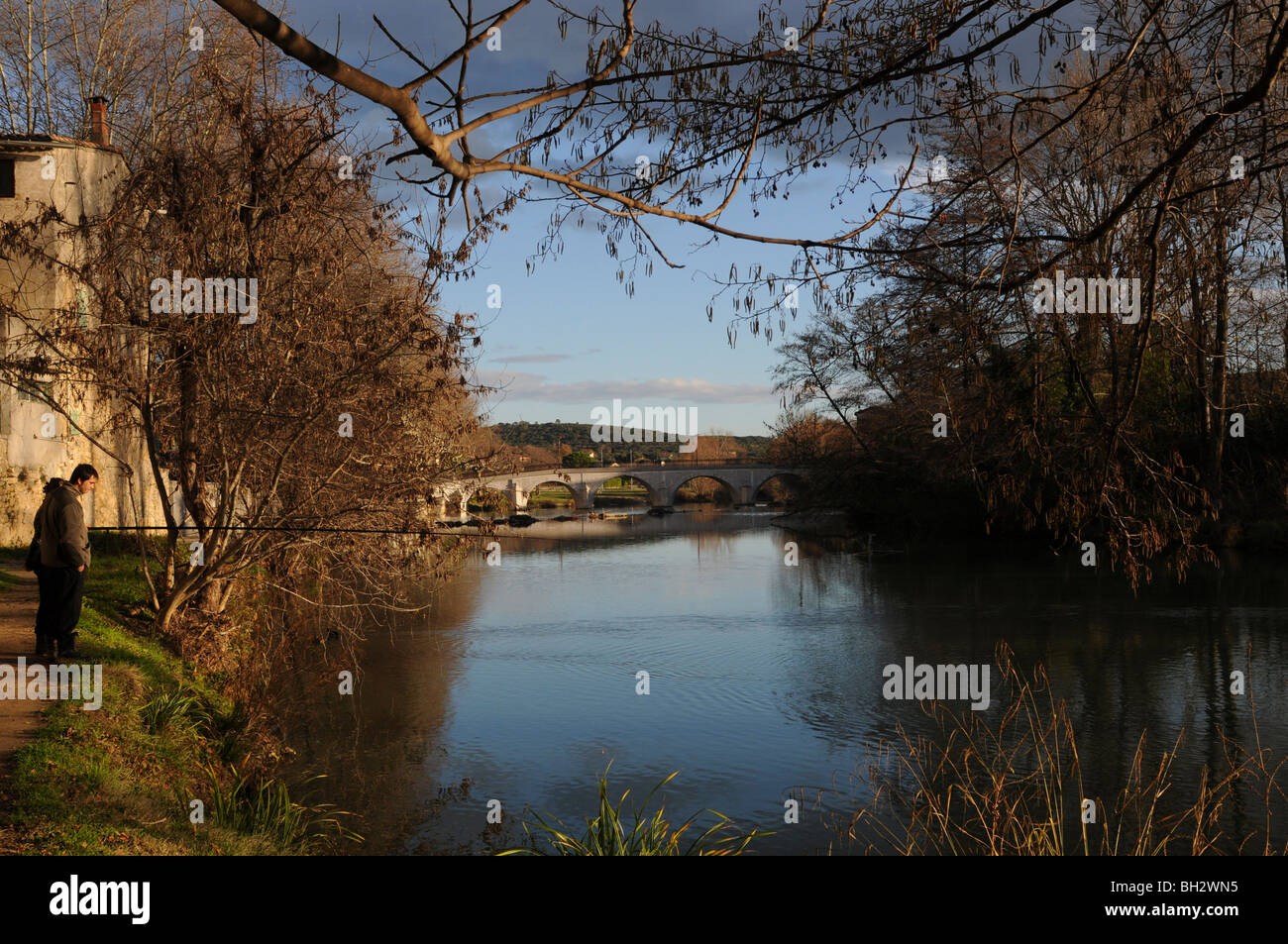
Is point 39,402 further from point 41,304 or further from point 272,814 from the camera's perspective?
point 272,814

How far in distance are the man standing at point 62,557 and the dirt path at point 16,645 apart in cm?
46

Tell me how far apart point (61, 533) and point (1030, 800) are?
28.6 ft

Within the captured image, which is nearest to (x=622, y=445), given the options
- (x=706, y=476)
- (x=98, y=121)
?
(x=706, y=476)

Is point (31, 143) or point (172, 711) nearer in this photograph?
point (172, 711)

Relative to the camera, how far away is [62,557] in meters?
8.91

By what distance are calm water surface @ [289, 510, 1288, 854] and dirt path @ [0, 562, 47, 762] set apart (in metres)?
2.88

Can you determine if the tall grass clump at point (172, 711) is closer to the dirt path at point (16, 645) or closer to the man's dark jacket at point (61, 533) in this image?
the dirt path at point (16, 645)

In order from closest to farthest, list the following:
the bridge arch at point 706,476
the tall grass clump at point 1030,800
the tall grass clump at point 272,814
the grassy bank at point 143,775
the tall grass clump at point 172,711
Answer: the grassy bank at point 143,775
the tall grass clump at point 272,814
the tall grass clump at point 1030,800
the tall grass clump at point 172,711
the bridge arch at point 706,476

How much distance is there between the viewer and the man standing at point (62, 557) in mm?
8914

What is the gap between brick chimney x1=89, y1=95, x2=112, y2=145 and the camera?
63.4 ft

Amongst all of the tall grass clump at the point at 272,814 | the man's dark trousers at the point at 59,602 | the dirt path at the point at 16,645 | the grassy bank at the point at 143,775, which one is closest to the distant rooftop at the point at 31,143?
the dirt path at the point at 16,645

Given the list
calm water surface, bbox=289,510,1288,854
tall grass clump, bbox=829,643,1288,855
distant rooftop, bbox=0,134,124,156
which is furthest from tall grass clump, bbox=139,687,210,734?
distant rooftop, bbox=0,134,124,156

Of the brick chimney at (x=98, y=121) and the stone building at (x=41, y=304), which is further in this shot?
the brick chimney at (x=98, y=121)

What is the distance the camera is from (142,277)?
10844mm
